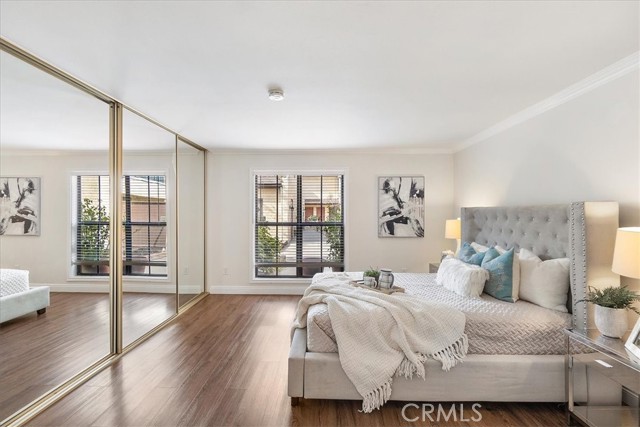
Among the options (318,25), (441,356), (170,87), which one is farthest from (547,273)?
(170,87)

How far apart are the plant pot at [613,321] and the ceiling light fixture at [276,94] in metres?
2.72

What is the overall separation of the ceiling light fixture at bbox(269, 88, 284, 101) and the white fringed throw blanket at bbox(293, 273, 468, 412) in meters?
1.76

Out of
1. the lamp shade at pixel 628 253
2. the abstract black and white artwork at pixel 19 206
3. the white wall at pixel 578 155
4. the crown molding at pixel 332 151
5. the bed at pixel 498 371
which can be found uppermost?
the crown molding at pixel 332 151

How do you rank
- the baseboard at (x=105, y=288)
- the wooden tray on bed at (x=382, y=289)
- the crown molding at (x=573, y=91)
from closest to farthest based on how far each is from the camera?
the crown molding at (x=573, y=91) → the baseboard at (x=105, y=288) → the wooden tray on bed at (x=382, y=289)

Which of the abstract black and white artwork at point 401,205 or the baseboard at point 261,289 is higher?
the abstract black and white artwork at point 401,205

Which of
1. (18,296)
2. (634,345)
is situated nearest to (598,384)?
(634,345)

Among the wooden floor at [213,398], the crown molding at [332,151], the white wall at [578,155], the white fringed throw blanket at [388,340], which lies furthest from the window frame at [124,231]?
the white wall at [578,155]

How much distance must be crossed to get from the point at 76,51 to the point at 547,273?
3.78 m

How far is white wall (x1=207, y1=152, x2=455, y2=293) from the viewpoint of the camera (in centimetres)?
484

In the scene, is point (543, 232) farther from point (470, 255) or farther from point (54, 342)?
point (54, 342)

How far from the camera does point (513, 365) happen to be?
2.08 meters

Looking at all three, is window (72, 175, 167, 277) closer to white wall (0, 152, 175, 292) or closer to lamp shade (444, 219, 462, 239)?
white wall (0, 152, 175, 292)

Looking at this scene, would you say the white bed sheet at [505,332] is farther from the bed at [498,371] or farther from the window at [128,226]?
the window at [128,226]

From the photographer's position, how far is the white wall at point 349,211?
4.84m
